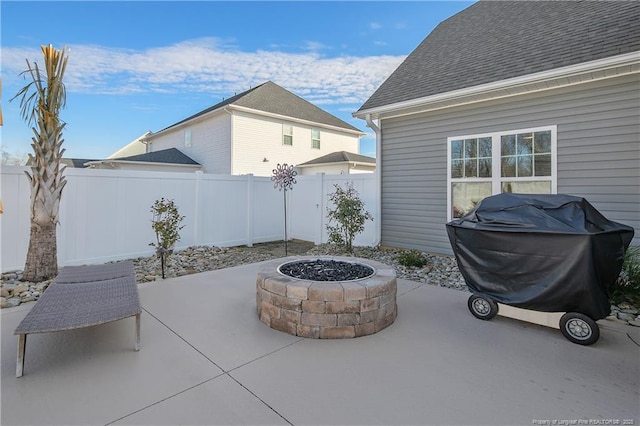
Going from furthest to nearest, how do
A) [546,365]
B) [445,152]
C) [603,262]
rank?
[445,152]
[603,262]
[546,365]

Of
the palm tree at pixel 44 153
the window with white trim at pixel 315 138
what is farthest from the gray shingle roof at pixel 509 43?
the window with white trim at pixel 315 138

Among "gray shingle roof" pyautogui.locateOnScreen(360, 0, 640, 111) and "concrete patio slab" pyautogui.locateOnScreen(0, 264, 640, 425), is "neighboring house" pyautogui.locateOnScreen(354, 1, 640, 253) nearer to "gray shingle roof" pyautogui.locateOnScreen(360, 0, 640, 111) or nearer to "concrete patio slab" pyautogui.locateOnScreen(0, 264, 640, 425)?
"gray shingle roof" pyautogui.locateOnScreen(360, 0, 640, 111)

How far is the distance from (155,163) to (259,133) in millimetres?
4774

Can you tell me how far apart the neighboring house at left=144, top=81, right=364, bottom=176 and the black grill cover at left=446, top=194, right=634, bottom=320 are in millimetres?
11110

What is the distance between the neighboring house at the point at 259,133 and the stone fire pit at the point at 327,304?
10457mm

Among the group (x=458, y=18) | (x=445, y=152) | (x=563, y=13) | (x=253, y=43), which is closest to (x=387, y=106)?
(x=445, y=152)

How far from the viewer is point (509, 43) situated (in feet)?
20.3

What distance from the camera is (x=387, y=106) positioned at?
671 centimetres

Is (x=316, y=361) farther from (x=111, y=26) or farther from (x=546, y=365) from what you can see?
(x=111, y=26)

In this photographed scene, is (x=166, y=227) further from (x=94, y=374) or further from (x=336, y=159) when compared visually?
(x=336, y=159)

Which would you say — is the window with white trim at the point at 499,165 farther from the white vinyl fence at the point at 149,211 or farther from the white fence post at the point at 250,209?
the white fence post at the point at 250,209

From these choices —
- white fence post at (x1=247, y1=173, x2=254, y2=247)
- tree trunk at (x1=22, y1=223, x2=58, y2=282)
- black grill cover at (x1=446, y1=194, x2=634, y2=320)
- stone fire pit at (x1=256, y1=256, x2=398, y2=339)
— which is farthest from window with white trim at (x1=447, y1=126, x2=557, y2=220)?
tree trunk at (x1=22, y1=223, x2=58, y2=282)

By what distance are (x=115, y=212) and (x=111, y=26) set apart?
20.5 ft

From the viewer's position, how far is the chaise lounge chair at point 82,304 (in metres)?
2.28
